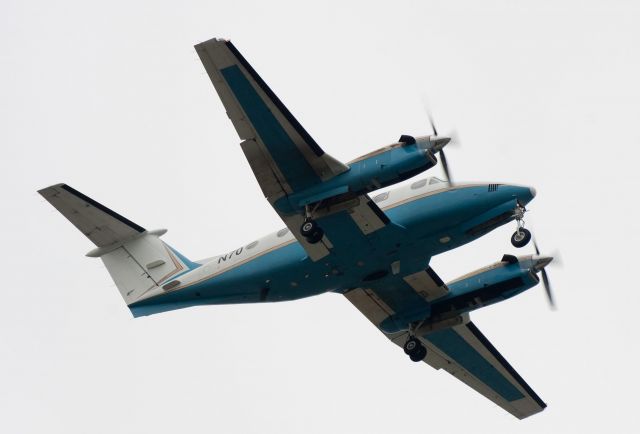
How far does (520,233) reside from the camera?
31188mm

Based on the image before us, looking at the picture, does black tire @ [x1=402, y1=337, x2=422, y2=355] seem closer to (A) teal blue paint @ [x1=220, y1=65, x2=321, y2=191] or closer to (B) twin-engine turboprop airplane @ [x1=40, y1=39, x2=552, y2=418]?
(B) twin-engine turboprop airplane @ [x1=40, y1=39, x2=552, y2=418]

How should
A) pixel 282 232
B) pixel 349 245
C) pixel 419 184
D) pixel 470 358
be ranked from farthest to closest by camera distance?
pixel 470 358
pixel 282 232
pixel 419 184
pixel 349 245

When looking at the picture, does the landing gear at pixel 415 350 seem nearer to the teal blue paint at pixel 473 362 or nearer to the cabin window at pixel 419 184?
the teal blue paint at pixel 473 362

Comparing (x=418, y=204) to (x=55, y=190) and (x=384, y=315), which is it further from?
(x=55, y=190)

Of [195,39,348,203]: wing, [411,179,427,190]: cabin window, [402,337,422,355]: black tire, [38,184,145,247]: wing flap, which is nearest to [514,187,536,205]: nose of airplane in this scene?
[411,179,427,190]: cabin window

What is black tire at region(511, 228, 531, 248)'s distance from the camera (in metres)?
31.1

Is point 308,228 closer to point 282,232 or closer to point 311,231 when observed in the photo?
point 311,231

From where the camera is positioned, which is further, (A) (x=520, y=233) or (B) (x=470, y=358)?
(B) (x=470, y=358)

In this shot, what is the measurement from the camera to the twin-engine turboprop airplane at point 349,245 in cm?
2997

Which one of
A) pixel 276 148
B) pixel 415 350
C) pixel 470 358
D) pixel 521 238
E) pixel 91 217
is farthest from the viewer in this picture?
pixel 470 358

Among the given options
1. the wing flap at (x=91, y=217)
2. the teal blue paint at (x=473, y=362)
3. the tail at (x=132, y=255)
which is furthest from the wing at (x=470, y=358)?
the wing flap at (x=91, y=217)

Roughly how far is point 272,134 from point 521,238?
7.59m

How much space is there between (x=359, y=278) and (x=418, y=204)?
331cm

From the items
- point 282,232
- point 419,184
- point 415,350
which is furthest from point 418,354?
point 419,184
